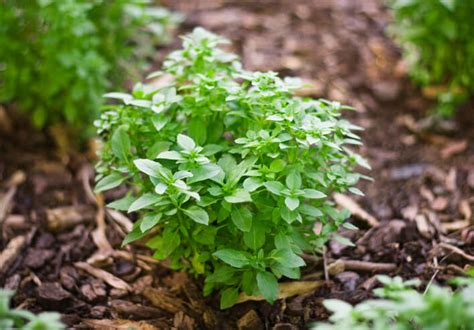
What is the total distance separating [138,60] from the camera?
390 centimetres

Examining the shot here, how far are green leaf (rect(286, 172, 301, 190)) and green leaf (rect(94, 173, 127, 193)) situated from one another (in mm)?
668

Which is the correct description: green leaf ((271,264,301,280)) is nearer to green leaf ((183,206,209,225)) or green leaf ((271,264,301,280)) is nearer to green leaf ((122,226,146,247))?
green leaf ((183,206,209,225))

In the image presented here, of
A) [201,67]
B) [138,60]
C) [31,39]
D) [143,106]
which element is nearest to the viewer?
[143,106]

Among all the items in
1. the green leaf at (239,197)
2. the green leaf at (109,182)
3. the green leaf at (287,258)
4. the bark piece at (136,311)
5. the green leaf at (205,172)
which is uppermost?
the green leaf at (205,172)

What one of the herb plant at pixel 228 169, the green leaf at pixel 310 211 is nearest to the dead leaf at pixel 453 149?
the herb plant at pixel 228 169

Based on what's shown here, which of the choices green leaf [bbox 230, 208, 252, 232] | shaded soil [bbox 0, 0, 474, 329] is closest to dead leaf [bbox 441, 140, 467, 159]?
shaded soil [bbox 0, 0, 474, 329]

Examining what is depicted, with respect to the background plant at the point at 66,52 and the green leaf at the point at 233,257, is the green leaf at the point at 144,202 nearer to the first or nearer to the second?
the green leaf at the point at 233,257

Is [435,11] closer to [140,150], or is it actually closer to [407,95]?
[407,95]

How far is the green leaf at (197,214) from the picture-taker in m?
2.15

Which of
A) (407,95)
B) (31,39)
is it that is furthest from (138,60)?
(407,95)

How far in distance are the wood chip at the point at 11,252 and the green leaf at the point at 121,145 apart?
86 centimetres

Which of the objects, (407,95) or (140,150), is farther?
(407,95)

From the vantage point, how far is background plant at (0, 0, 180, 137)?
323 cm

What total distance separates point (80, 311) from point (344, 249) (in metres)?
1.24
